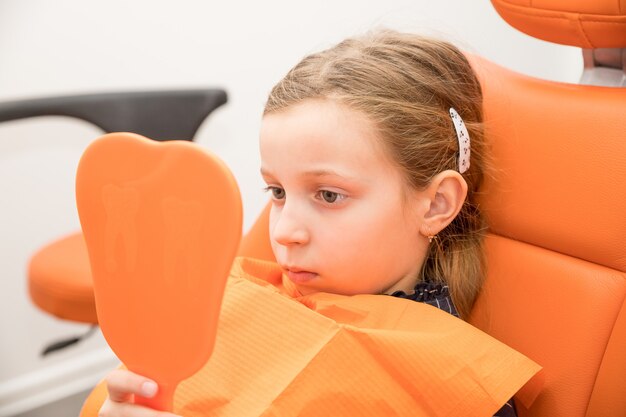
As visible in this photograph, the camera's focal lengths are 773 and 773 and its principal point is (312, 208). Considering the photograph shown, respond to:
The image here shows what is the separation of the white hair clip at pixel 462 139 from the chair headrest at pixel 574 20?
0.54 feet

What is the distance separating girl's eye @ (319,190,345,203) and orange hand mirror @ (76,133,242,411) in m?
0.26

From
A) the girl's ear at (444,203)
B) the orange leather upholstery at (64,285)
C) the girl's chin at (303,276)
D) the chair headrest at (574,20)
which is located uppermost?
the chair headrest at (574,20)

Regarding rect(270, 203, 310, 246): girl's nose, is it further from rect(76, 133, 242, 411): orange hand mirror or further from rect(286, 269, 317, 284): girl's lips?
rect(76, 133, 242, 411): orange hand mirror

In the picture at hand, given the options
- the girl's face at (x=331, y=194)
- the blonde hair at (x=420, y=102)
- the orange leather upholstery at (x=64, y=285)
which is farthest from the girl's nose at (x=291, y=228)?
the orange leather upholstery at (x=64, y=285)

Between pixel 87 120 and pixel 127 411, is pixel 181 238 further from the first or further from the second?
pixel 87 120

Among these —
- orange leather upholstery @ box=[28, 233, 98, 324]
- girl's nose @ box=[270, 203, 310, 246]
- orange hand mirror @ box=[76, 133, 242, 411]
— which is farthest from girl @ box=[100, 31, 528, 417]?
orange leather upholstery @ box=[28, 233, 98, 324]

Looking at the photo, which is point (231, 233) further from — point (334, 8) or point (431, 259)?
point (334, 8)

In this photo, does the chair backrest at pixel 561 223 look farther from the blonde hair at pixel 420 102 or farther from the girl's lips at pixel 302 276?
the girl's lips at pixel 302 276

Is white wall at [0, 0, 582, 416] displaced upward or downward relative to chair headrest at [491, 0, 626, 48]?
downward

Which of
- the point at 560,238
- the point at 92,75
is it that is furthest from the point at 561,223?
the point at 92,75

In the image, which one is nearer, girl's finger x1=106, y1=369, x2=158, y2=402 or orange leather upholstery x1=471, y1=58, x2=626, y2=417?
girl's finger x1=106, y1=369, x2=158, y2=402

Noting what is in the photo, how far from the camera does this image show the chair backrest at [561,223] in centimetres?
88

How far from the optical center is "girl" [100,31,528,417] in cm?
84

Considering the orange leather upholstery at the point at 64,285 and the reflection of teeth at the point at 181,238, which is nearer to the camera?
the reflection of teeth at the point at 181,238
